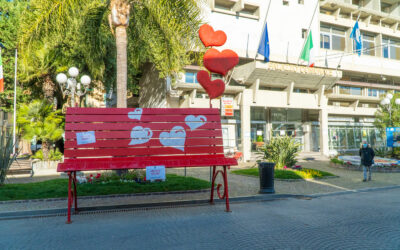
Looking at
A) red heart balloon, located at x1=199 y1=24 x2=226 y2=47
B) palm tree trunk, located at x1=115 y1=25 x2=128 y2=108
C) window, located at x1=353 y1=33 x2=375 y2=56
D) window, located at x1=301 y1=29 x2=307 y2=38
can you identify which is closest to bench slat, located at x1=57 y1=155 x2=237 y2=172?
palm tree trunk, located at x1=115 y1=25 x2=128 y2=108

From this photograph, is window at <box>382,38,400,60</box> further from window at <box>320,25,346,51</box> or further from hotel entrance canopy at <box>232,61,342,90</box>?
hotel entrance canopy at <box>232,61,342,90</box>

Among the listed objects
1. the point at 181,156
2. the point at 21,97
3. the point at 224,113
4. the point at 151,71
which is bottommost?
the point at 181,156

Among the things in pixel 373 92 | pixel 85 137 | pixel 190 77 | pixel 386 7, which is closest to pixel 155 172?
pixel 85 137

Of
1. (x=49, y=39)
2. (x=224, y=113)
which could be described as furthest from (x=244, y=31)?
(x=49, y=39)

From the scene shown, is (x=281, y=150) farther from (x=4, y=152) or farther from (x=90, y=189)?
(x=4, y=152)

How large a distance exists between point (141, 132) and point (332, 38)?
3309cm

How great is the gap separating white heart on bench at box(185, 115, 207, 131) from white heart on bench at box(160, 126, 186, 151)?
0.69 ft

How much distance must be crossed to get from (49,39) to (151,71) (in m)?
16.9

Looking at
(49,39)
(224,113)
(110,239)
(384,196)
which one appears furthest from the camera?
(224,113)

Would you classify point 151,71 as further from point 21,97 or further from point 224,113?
point 21,97

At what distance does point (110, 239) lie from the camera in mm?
4621

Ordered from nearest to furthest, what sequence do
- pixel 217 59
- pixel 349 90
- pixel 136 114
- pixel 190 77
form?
1. pixel 136 114
2. pixel 217 59
3. pixel 190 77
4. pixel 349 90

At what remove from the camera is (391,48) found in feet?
125

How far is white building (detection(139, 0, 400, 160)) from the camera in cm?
2525
